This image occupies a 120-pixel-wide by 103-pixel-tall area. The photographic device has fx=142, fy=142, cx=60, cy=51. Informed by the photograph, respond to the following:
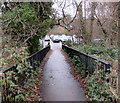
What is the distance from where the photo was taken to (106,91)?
3.63 meters

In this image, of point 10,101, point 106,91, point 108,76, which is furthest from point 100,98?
point 10,101

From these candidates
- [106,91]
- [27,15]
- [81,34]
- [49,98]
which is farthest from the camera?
[81,34]

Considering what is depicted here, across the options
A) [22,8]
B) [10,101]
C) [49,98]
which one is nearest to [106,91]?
[49,98]

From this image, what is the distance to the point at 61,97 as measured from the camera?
4441 mm

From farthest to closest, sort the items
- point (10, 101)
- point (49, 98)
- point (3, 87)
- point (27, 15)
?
point (27, 15) → point (49, 98) → point (10, 101) → point (3, 87)

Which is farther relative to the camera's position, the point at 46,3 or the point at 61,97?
the point at 46,3

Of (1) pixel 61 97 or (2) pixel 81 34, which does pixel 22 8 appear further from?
(2) pixel 81 34

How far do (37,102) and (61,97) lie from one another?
0.80 metres

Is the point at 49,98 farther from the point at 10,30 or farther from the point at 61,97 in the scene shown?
the point at 10,30

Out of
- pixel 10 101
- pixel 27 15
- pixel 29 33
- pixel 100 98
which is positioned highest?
pixel 27 15

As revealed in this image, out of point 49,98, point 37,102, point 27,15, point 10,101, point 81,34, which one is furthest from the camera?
point 81,34

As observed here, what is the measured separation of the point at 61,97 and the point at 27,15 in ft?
17.2

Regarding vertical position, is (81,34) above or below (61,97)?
above

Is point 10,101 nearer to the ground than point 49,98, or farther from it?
farther from it
